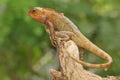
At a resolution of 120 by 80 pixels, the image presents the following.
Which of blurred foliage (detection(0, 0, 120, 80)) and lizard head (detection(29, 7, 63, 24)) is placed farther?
blurred foliage (detection(0, 0, 120, 80))

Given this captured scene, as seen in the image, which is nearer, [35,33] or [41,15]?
[41,15]

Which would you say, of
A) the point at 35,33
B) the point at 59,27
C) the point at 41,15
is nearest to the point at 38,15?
the point at 41,15

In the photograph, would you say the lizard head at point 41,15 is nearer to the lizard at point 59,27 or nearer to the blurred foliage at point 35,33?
the lizard at point 59,27

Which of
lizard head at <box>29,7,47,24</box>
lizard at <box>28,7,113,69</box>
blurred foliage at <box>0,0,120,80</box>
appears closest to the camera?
lizard at <box>28,7,113,69</box>

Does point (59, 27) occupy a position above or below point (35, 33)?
above

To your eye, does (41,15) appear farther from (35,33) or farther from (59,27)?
(35,33)

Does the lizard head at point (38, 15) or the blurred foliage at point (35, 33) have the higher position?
the lizard head at point (38, 15)

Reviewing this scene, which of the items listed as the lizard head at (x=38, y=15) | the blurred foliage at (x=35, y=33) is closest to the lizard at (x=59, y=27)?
the lizard head at (x=38, y=15)

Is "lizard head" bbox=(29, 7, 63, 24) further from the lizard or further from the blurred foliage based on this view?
the blurred foliage

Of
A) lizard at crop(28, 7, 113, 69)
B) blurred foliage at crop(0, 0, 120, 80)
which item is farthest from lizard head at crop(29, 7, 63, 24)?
blurred foliage at crop(0, 0, 120, 80)
